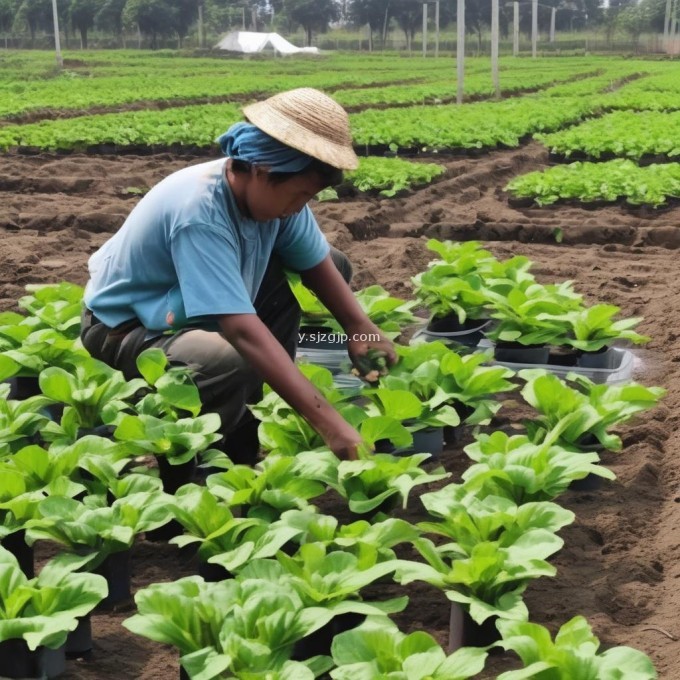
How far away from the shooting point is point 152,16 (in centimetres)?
8344

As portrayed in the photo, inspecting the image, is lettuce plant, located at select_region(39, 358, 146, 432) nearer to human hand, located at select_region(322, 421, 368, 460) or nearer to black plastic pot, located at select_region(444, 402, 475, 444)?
human hand, located at select_region(322, 421, 368, 460)

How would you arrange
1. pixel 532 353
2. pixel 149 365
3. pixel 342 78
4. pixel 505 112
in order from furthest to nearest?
pixel 342 78, pixel 505 112, pixel 532 353, pixel 149 365

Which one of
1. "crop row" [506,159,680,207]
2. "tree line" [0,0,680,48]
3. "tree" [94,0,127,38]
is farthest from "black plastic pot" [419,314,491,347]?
"tree" [94,0,127,38]

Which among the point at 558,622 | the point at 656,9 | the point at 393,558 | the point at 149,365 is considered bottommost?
the point at 558,622

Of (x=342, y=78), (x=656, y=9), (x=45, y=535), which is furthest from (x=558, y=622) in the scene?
(x=656, y=9)

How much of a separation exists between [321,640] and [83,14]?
8837 cm

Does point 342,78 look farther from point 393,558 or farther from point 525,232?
point 393,558

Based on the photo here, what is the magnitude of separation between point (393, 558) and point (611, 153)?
38.9ft

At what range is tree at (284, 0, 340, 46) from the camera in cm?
10331

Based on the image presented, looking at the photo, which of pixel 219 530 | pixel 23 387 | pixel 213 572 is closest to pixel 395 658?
pixel 219 530

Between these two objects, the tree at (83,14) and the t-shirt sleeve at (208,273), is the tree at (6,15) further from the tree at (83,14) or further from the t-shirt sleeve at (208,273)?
the t-shirt sleeve at (208,273)

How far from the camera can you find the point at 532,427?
153 inches

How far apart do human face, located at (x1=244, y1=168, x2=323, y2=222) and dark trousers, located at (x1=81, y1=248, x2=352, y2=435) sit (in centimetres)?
58

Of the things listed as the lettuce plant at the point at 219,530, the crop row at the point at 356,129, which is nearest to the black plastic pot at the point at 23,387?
the lettuce plant at the point at 219,530
